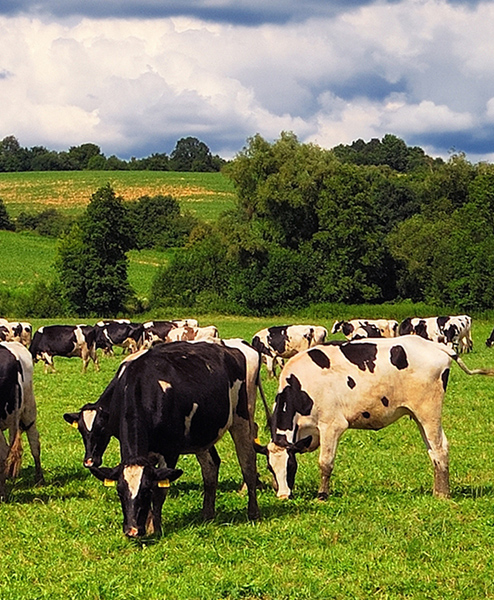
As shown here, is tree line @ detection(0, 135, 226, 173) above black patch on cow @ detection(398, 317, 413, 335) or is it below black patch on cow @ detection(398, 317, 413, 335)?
above

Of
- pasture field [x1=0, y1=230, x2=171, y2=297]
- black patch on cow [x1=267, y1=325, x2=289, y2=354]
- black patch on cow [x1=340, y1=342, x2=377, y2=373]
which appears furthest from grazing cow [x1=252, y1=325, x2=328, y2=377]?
pasture field [x1=0, y1=230, x2=171, y2=297]

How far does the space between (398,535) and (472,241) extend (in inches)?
2373

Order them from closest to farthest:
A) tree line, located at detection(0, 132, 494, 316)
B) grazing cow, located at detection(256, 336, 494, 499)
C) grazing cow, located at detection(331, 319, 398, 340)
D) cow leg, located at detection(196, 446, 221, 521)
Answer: cow leg, located at detection(196, 446, 221, 521) → grazing cow, located at detection(256, 336, 494, 499) → grazing cow, located at detection(331, 319, 398, 340) → tree line, located at detection(0, 132, 494, 316)

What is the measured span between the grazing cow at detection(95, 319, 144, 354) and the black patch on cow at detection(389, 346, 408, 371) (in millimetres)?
26824

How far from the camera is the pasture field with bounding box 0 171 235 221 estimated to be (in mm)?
120375

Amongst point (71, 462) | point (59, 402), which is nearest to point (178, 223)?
point (59, 402)

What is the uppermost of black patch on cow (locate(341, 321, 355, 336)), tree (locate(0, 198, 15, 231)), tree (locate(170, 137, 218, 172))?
tree (locate(170, 137, 218, 172))

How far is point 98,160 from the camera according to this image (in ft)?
550

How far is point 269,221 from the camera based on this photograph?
6931cm

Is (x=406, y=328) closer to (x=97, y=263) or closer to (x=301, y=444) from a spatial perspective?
(x=301, y=444)

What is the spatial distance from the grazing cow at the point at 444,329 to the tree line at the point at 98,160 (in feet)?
409

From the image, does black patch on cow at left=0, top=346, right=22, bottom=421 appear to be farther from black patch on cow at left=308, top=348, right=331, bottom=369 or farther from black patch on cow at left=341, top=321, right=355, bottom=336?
Result: black patch on cow at left=341, top=321, right=355, bottom=336

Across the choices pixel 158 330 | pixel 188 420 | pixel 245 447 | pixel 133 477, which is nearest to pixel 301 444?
pixel 245 447

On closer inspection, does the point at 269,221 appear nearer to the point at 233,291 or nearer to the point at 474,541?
the point at 233,291
